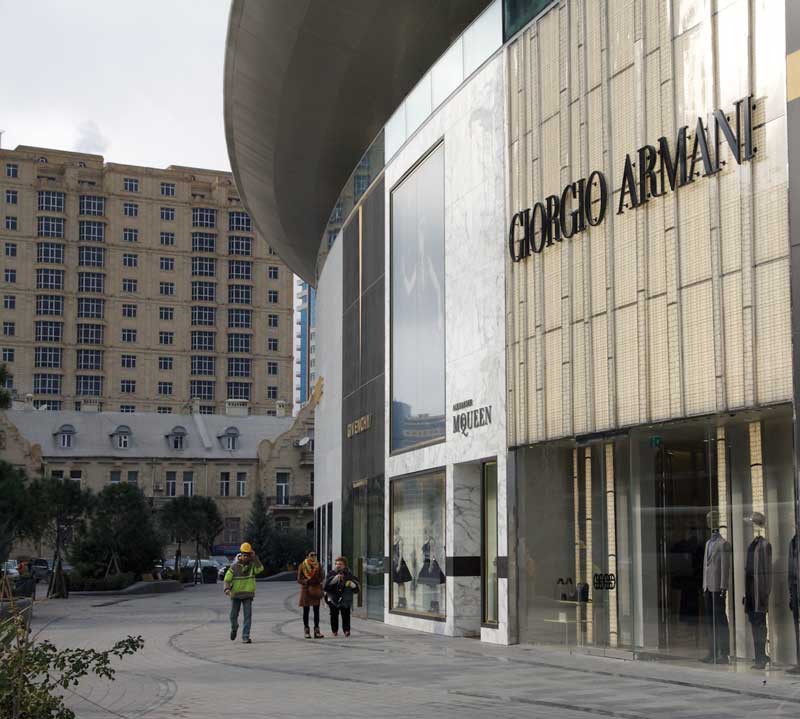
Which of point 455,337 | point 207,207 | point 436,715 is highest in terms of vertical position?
point 207,207

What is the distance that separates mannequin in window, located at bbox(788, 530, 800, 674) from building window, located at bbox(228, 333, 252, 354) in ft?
383

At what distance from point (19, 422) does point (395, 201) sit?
7672cm

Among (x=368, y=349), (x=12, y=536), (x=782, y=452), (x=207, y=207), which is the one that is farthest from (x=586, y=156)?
(x=207, y=207)

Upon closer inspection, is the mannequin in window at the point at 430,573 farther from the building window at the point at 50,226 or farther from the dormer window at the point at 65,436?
the building window at the point at 50,226

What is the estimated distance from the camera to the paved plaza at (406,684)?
11.0 meters

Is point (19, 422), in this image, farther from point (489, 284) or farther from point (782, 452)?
point (782, 452)

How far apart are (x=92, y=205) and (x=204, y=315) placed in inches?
629

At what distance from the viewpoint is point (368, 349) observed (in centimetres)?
2823

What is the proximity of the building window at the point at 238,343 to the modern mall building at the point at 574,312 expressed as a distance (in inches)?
3918

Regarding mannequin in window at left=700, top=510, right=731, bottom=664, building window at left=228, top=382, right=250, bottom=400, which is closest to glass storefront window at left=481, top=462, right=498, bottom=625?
mannequin in window at left=700, top=510, right=731, bottom=664

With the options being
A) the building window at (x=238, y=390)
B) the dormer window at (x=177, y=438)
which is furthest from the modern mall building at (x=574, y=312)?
the building window at (x=238, y=390)

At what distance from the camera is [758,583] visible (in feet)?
45.2

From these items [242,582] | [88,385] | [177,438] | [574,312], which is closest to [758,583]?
[574,312]

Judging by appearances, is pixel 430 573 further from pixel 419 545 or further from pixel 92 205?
pixel 92 205
